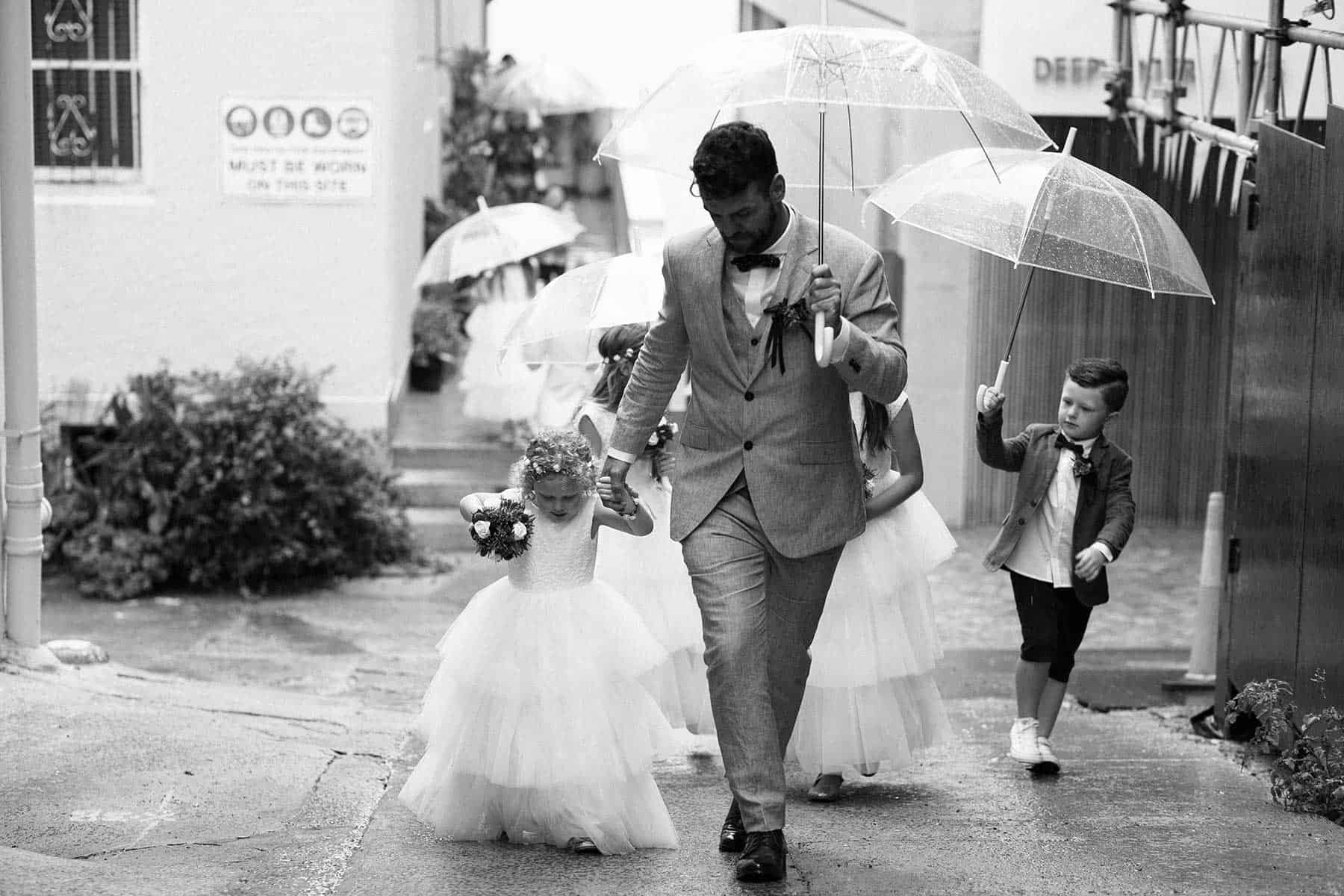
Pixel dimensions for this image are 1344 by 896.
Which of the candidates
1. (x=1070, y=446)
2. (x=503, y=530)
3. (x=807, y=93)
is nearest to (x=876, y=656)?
(x=1070, y=446)

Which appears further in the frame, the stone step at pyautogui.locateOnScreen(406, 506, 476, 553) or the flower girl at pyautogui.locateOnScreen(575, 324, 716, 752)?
the stone step at pyautogui.locateOnScreen(406, 506, 476, 553)

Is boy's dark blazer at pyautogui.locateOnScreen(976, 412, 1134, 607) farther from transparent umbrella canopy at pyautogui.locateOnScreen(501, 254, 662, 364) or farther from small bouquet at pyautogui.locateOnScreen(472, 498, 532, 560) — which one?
small bouquet at pyautogui.locateOnScreen(472, 498, 532, 560)

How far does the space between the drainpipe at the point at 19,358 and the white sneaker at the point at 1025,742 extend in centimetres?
385

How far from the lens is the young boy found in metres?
5.86

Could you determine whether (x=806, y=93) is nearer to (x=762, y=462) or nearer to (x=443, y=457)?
(x=762, y=462)

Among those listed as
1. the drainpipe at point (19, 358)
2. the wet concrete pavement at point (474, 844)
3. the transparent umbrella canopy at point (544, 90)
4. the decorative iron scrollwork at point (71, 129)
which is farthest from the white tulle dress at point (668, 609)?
the transparent umbrella canopy at point (544, 90)

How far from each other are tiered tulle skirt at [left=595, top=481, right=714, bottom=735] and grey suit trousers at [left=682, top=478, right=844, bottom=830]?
50.2 inches

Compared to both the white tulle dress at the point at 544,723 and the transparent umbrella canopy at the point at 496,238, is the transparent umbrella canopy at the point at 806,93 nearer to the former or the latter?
the white tulle dress at the point at 544,723

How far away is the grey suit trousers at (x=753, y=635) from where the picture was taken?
4.39m

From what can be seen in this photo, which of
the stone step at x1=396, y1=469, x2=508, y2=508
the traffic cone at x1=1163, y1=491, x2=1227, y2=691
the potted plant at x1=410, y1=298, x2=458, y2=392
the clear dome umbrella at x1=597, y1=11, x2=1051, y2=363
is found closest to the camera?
the clear dome umbrella at x1=597, y1=11, x2=1051, y2=363

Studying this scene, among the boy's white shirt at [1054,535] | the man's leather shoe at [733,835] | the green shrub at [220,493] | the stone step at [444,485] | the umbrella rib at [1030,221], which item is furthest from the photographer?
the stone step at [444,485]

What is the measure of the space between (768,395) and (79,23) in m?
8.64

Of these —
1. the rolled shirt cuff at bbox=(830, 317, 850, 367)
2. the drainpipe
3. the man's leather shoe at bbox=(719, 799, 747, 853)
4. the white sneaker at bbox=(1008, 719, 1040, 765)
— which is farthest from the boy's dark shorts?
the drainpipe

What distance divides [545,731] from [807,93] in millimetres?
2102
